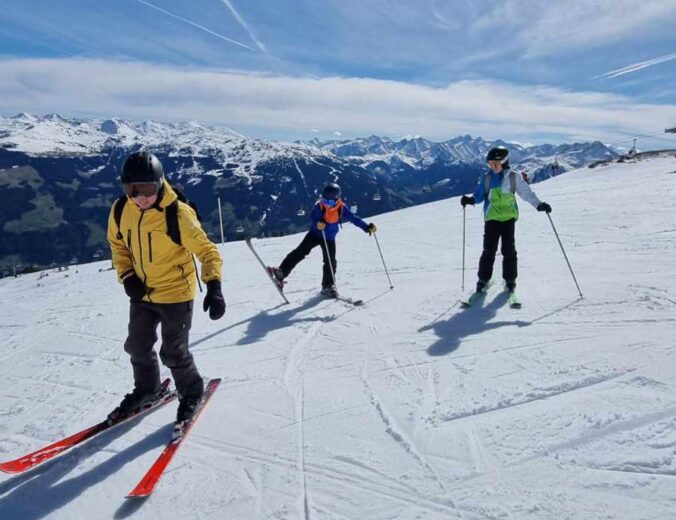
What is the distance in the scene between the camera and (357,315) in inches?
299

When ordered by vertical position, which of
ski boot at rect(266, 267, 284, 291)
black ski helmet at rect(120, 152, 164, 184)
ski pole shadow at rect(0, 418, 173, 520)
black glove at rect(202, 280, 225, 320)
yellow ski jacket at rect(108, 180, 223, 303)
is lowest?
ski pole shadow at rect(0, 418, 173, 520)

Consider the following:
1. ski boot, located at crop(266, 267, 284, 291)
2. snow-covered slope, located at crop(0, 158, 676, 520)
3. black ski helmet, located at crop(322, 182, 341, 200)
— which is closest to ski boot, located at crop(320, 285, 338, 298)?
snow-covered slope, located at crop(0, 158, 676, 520)

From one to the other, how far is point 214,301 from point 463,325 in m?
3.97

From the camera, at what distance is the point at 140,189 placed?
3.86 metres

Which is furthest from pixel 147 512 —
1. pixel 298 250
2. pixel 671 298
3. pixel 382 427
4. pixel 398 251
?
pixel 398 251

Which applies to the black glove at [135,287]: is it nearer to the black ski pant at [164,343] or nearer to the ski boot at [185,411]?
the black ski pant at [164,343]

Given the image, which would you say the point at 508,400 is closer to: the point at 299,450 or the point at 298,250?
the point at 299,450

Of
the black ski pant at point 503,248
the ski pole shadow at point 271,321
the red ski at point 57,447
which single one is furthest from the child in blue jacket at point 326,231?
the red ski at point 57,447

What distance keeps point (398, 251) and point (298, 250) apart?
4.66 m

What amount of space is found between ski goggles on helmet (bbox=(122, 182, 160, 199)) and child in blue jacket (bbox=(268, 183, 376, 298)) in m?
5.09

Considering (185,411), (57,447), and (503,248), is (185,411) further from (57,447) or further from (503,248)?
(503,248)

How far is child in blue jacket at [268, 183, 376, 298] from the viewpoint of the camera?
8953 mm

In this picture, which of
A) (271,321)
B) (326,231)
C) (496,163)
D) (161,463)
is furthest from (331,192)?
(161,463)

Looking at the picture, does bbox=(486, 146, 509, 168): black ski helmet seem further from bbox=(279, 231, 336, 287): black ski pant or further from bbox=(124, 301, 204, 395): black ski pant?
bbox=(124, 301, 204, 395): black ski pant
